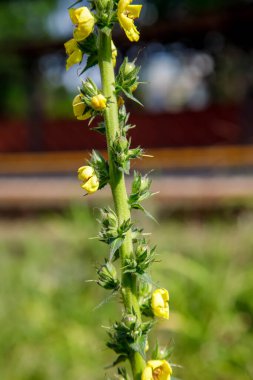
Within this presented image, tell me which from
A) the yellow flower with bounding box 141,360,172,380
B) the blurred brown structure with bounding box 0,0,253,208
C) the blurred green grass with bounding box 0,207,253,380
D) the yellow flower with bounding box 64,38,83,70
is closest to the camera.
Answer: the yellow flower with bounding box 141,360,172,380

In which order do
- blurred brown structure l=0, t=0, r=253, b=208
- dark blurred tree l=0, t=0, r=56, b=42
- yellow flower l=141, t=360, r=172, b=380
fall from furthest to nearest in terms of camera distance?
dark blurred tree l=0, t=0, r=56, b=42 → blurred brown structure l=0, t=0, r=253, b=208 → yellow flower l=141, t=360, r=172, b=380

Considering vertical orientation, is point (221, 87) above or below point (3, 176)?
below

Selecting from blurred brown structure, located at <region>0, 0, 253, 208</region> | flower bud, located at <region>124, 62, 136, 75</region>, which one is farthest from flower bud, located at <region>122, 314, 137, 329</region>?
blurred brown structure, located at <region>0, 0, 253, 208</region>

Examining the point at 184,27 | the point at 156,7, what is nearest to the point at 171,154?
the point at 184,27

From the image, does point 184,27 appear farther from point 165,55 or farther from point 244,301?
point 244,301

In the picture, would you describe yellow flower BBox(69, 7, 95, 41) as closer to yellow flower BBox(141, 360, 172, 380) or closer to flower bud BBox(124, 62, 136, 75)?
flower bud BBox(124, 62, 136, 75)

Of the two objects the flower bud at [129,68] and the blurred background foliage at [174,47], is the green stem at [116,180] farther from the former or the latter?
the blurred background foliage at [174,47]

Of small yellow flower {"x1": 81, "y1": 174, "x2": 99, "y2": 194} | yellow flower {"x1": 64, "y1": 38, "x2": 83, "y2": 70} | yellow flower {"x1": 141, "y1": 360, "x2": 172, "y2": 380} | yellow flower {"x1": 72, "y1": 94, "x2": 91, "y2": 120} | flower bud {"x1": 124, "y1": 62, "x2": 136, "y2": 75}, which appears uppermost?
yellow flower {"x1": 64, "y1": 38, "x2": 83, "y2": 70}
